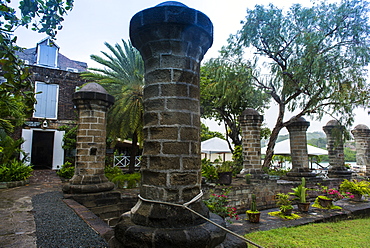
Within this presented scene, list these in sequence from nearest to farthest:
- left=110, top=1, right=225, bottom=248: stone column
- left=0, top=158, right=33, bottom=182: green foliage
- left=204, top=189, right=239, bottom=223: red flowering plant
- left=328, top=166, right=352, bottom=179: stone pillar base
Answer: left=110, top=1, right=225, bottom=248: stone column < left=204, top=189, right=239, bottom=223: red flowering plant < left=0, top=158, right=33, bottom=182: green foliage < left=328, top=166, right=352, bottom=179: stone pillar base

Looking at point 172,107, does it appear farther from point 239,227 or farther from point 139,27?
point 239,227

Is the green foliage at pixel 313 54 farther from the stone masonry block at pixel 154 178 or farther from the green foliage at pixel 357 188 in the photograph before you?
the stone masonry block at pixel 154 178

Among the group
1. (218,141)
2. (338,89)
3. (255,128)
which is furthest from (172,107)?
(218,141)

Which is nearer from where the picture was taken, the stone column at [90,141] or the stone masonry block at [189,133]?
the stone masonry block at [189,133]

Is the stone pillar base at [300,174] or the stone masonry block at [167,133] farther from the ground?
the stone masonry block at [167,133]

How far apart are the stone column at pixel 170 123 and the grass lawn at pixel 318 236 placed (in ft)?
8.92

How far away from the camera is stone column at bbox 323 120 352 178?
14.2 meters

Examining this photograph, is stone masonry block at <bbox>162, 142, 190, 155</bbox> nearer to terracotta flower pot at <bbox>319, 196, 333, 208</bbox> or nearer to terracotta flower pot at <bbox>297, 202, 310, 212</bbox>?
terracotta flower pot at <bbox>297, 202, 310, 212</bbox>

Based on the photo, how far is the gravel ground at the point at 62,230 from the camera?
3574 millimetres

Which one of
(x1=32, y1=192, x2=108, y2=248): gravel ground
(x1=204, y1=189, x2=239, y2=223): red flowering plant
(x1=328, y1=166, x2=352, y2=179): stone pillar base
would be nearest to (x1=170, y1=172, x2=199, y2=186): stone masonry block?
(x1=32, y1=192, x2=108, y2=248): gravel ground

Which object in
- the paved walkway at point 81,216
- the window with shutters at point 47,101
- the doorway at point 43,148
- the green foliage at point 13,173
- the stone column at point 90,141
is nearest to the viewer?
the paved walkway at point 81,216

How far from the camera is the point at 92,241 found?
Answer: 365cm

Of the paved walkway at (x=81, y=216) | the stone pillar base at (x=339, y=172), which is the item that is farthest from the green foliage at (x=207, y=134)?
the paved walkway at (x=81, y=216)

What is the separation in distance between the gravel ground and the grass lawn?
3189 millimetres
